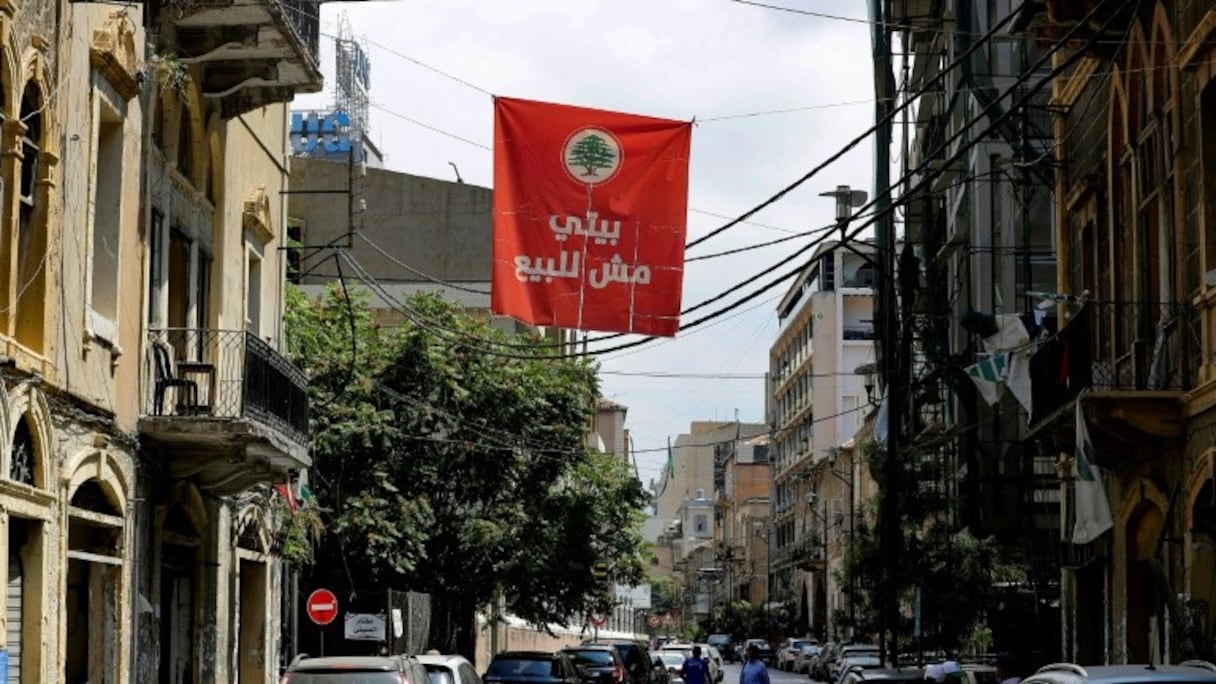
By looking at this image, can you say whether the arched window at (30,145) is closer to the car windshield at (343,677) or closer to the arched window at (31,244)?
the arched window at (31,244)

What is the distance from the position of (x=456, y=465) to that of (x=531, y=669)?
12.5 meters

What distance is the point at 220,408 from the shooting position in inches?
951

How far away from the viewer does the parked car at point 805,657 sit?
73.2 meters

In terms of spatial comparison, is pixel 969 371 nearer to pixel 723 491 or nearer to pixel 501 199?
pixel 501 199

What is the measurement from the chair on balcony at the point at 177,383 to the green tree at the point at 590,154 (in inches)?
298

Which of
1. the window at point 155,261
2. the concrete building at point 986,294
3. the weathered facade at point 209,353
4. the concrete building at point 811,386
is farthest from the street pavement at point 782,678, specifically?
the window at point 155,261

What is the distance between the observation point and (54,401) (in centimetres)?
1855

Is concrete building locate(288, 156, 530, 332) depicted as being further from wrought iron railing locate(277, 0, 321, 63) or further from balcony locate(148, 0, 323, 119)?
wrought iron railing locate(277, 0, 321, 63)

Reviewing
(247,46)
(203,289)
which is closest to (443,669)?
(203,289)

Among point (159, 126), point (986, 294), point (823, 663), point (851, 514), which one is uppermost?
point (986, 294)

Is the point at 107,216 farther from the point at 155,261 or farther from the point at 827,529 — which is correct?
the point at 827,529

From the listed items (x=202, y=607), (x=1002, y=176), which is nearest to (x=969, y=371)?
(x=1002, y=176)

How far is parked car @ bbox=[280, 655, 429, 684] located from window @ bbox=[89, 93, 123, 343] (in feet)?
14.4

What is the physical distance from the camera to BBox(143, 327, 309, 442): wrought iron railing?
900 inches
